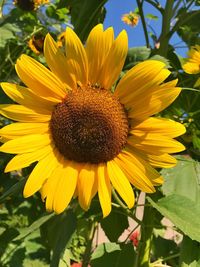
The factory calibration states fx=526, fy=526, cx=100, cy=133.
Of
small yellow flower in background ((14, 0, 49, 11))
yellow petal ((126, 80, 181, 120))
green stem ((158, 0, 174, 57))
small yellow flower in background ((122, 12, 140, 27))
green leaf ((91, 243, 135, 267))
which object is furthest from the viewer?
small yellow flower in background ((122, 12, 140, 27))

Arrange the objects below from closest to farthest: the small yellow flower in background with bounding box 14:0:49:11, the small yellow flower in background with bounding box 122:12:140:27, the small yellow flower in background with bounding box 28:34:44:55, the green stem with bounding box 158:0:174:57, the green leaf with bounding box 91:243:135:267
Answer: the green leaf with bounding box 91:243:135:267, the green stem with bounding box 158:0:174:57, the small yellow flower in background with bounding box 28:34:44:55, the small yellow flower in background with bounding box 14:0:49:11, the small yellow flower in background with bounding box 122:12:140:27

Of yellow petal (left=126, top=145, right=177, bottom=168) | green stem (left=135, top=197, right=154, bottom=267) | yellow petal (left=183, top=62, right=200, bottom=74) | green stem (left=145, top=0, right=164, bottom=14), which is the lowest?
green stem (left=135, top=197, right=154, bottom=267)

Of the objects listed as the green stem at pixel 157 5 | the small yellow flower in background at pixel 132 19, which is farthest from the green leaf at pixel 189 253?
the small yellow flower in background at pixel 132 19

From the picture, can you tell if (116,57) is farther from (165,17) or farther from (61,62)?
(165,17)

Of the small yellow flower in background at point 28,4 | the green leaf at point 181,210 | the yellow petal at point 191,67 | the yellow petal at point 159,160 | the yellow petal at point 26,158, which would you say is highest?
the yellow petal at point 26,158

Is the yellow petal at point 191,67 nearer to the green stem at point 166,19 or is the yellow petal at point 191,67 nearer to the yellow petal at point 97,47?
the green stem at point 166,19

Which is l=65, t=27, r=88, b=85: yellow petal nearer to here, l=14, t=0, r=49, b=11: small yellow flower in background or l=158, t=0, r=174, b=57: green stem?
l=158, t=0, r=174, b=57: green stem

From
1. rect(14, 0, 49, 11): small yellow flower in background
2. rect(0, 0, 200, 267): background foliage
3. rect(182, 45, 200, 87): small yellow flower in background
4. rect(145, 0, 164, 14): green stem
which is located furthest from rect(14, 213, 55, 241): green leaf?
rect(14, 0, 49, 11): small yellow flower in background
